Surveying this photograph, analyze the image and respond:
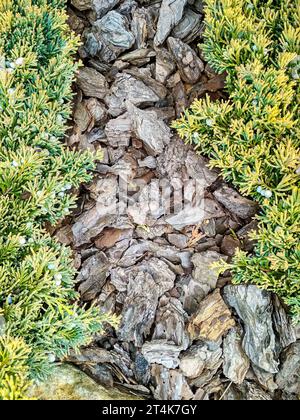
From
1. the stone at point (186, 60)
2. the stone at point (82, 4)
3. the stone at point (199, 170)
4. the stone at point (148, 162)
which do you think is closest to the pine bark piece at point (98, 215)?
the stone at point (148, 162)

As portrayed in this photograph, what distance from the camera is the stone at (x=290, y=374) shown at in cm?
300

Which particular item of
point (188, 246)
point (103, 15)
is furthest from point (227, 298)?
point (103, 15)

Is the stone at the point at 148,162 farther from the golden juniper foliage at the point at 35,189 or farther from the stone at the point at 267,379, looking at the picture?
the stone at the point at 267,379

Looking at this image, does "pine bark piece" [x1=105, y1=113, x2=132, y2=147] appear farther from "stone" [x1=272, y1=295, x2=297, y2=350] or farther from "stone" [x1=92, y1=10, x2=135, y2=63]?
"stone" [x1=272, y1=295, x2=297, y2=350]

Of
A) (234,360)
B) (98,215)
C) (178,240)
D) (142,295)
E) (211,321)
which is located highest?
(98,215)

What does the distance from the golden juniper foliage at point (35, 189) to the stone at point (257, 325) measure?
41.5 inches

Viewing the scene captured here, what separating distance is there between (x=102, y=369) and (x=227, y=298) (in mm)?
1151

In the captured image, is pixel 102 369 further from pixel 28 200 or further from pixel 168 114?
pixel 168 114

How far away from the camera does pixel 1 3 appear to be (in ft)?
9.87

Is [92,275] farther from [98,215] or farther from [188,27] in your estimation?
[188,27]

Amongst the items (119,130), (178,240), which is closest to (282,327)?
(178,240)

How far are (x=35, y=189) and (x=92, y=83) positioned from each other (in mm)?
1255

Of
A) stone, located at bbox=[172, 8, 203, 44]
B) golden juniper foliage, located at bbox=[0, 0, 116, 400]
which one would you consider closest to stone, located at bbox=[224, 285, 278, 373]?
golden juniper foliage, located at bbox=[0, 0, 116, 400]

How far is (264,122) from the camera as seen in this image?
2867 millimetres
